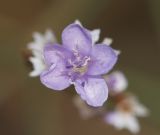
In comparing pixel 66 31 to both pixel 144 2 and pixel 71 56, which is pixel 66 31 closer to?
pixel 71 56

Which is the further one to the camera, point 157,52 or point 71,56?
point 157,52

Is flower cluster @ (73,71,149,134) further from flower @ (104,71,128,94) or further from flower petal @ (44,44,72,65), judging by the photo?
flower petal @ (44,44,72,65)

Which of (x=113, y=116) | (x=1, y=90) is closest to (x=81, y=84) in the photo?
(x=113, y=116)

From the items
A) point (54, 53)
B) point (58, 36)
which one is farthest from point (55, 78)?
point (58, 36)

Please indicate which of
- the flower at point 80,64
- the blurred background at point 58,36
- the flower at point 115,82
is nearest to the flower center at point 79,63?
the flower at point 80,64

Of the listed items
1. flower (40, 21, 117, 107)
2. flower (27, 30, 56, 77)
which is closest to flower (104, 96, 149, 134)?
flower (27, 30, 56, 77)

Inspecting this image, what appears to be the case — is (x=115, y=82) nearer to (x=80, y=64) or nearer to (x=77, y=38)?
(x=80, y=64)
